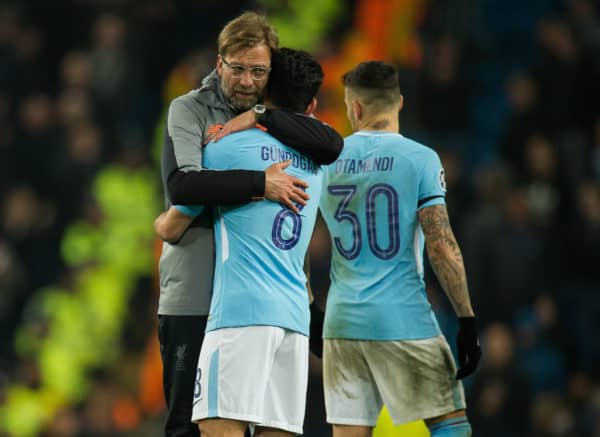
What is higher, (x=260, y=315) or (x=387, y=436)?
(x=260, y=315)

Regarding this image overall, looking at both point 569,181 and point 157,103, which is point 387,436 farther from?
point 157,103

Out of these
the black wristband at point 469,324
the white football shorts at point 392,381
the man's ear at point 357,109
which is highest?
the man's ear at point 357,109

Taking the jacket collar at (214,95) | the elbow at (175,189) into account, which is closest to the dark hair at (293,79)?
the jacket collar at (214,95)

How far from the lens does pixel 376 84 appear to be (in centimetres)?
443

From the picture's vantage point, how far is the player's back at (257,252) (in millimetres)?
3736

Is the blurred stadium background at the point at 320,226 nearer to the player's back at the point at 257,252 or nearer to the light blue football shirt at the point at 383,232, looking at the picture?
the light blue football shirt at the point at 383,232

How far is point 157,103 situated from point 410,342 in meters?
6.75

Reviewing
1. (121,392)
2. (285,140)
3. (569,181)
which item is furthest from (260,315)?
(121,392)

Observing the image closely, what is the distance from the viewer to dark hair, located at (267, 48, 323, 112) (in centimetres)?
392

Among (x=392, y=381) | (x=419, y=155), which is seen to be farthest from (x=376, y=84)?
(x=392, y=381)

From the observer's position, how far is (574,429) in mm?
7312

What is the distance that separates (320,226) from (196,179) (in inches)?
186

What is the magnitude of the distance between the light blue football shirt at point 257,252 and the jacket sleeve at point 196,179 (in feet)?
0.20

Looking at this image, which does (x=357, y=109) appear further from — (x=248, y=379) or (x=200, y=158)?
(x=248, y=379)
